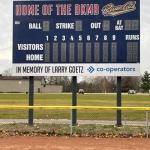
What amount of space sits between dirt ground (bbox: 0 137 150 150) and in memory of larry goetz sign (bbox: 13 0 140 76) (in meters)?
4.24

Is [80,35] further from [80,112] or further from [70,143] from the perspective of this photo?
[80,112]

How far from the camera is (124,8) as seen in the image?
63.3 feet

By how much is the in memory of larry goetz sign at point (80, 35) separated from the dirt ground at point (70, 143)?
4.24 meters

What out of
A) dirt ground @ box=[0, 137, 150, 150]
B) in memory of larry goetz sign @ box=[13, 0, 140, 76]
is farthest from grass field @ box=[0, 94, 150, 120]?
dirt ground @ box=[0, 137, 150, 150]

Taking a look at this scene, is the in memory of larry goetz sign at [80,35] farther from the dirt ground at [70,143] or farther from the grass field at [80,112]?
the grass field at [80,112]

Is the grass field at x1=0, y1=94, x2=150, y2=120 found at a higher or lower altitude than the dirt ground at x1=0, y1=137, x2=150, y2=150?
higher

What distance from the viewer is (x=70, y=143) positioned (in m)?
14.6

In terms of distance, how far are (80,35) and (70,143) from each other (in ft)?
19.1

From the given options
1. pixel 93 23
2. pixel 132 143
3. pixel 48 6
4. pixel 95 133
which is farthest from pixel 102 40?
pixel 132 143

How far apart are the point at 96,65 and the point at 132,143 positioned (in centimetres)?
529

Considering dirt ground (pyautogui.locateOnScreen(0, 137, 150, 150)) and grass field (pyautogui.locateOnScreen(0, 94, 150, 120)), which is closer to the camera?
Result: dirt ground (pyautogui.locateOnScreen(0, 137, 150, 150))

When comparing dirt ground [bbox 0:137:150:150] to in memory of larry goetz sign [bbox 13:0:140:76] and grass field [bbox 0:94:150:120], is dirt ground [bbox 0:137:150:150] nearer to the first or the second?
in memory of larry goetz sign [bbox 13:0:140:76]

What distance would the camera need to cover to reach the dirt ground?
13.5 m

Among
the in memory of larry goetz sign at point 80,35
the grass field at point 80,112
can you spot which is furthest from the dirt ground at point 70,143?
the grass field at point 80,112
